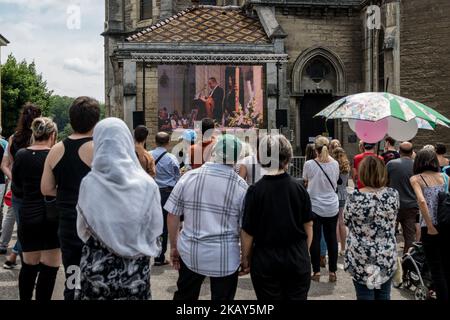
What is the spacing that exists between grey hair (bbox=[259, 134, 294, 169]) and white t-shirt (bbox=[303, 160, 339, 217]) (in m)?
2.97

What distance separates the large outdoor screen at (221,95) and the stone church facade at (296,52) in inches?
12.6

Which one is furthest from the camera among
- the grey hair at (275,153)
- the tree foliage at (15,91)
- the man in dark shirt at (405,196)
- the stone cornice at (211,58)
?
the tree foliage at (15,91)

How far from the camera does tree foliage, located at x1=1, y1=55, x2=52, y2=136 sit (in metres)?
45.2

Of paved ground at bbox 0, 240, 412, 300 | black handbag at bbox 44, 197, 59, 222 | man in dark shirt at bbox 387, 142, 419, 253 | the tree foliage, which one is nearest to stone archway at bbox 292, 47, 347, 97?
man in dark shirt at bbox 387, 142, 419, 253

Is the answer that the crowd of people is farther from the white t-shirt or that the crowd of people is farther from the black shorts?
the white t-shirt

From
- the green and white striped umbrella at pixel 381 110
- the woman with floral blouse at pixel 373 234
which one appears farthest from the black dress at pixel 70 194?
the green and white striped umbrella at pixel 381 110

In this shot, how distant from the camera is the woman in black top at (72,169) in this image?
4.26m

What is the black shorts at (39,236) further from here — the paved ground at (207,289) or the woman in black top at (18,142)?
the paved ground at (207,289)

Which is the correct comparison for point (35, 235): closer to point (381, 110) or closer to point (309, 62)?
point (381, 110)

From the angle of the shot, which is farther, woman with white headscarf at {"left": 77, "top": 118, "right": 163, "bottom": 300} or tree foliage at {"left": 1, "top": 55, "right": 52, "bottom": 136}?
tree foliage at {"left": 1, "top": 55, "right": 52, "bottom": 136}

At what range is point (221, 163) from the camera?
4.31 meters
